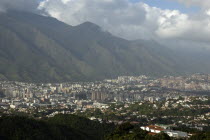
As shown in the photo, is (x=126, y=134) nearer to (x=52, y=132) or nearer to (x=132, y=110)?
(x=52, y=132)

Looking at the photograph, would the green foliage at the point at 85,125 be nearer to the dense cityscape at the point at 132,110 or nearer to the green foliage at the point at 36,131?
the green foliage at the point at 36,131

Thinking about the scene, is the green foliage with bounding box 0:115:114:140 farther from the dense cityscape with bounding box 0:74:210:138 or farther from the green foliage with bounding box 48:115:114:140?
the dense cityscape with bounding box 0:74:210:138

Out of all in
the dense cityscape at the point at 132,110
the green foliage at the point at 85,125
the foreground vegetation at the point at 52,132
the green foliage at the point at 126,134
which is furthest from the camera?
the dense cityscape at the point at 132,110

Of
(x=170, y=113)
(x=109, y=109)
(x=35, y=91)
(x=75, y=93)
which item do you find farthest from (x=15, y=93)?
(x=170, y=113)

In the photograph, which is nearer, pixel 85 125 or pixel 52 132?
pixel 52 132

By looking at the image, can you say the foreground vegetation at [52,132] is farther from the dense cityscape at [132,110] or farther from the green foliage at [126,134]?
the dense cityscape at [132,110]

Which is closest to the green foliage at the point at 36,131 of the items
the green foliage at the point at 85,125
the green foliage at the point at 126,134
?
the green foliage at the point at 85,125

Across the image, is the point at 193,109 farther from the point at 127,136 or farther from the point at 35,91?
the point at 35,91

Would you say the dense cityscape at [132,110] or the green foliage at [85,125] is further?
the dense cityscape at [132,110]

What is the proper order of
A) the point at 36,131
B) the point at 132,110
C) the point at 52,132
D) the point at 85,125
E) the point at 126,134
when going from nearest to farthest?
the point at 126,134 → the point at 36,131 → the point at 52,132 → the point at 85,125 → the point at 132,110

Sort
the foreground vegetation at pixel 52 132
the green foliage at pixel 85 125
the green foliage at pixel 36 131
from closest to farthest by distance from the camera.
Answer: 1. the foreground vegetation at pixel 52 132
2. the green foliage at pixel 36 131
3. the green foliage at pixel 85 125

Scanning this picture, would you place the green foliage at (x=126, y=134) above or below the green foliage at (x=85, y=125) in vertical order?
above

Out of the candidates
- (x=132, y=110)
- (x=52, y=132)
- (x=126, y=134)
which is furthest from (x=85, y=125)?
(x=132, y=110)
